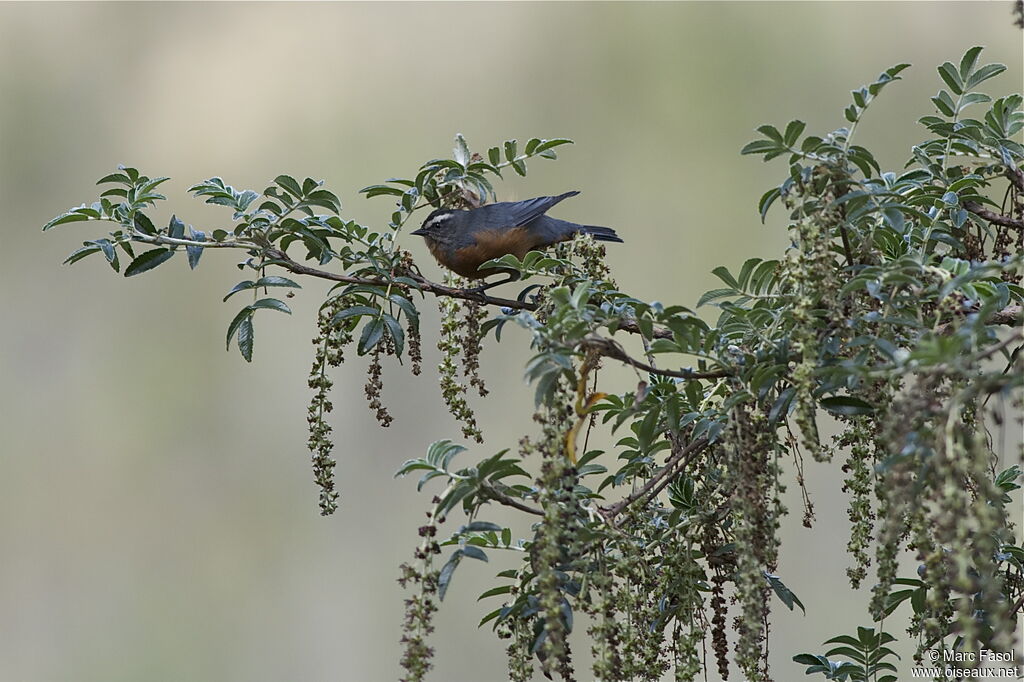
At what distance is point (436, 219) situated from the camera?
2.26m

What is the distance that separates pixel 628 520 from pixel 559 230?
3.61 ft

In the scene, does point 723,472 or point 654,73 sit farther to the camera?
point 654,73

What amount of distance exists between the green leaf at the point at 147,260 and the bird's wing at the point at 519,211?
79 cm

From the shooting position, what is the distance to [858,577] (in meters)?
1.39

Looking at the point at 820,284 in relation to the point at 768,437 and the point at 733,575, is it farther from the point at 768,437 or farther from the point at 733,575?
the point at 733,575

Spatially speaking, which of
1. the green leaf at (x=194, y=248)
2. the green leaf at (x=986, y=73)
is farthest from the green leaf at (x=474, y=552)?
the green leaf at (x=986, y=73)

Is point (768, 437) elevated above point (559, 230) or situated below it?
below

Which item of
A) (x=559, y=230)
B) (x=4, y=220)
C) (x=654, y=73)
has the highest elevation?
(x=654, y=73)

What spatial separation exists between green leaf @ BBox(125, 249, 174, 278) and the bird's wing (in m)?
0.79

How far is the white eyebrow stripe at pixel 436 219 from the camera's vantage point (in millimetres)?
2209

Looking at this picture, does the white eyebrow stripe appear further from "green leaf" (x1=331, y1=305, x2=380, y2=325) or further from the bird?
"green leaf" (x1=331, y1=305, x2=380, y2=325)

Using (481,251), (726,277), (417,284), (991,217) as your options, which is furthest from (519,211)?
(991,217)

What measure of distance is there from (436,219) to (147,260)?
76 centimetres

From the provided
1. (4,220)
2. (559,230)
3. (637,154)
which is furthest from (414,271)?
(4,220)
